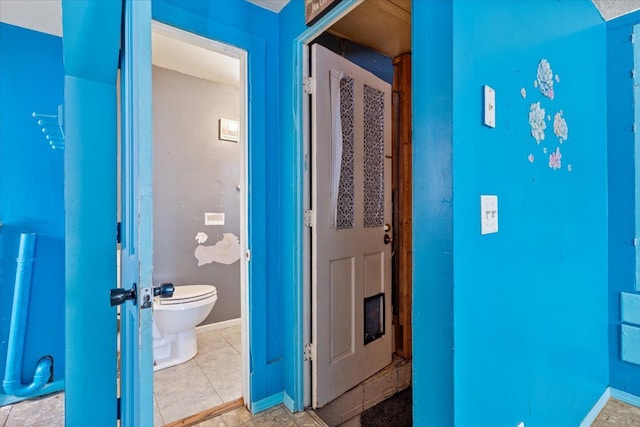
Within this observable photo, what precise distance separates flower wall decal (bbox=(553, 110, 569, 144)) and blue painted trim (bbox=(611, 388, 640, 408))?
1.62 meters

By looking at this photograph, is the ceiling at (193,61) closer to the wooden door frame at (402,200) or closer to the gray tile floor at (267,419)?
the wooden door frame at (402,200)

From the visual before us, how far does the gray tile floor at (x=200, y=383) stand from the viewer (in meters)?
1.81

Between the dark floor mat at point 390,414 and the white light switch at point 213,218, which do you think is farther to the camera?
the white light switch at point 213,218

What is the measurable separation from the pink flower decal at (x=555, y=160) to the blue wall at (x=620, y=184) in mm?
842

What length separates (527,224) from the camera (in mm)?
1219

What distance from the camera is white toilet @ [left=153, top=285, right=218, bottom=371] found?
220cm

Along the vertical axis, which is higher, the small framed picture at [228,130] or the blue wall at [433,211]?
the small framed picture at [228,130]

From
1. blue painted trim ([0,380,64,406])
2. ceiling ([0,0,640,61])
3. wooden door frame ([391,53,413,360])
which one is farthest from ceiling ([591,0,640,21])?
blue painted trim ([0,380,64,406])

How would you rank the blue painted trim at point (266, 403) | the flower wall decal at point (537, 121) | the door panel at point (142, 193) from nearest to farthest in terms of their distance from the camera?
1. the door panel at point (142, 193)
2. the flower wall decal at point (537, 121)
3. the blue painted trim at point (266, 403)

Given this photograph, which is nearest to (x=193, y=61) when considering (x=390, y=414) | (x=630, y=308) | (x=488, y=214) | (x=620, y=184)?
(x=488, y=214)

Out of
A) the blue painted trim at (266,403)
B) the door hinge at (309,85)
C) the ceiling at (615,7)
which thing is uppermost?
the ceiling at (615,7)

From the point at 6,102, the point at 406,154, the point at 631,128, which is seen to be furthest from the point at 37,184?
the point at 631,128

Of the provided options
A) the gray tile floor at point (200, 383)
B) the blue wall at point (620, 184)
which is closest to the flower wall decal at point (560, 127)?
the blue wall at point (620, 184)

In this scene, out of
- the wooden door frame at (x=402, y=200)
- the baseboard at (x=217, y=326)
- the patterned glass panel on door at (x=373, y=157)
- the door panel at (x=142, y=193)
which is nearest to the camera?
the door panel at (x=142, y=193)
